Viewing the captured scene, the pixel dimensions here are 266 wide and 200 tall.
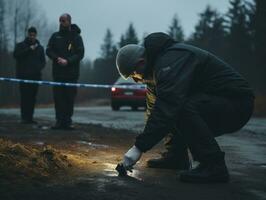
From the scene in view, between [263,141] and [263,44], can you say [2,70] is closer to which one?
[263,44]

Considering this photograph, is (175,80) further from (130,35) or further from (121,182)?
(130,35)

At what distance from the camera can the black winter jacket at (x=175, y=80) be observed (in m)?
5.21

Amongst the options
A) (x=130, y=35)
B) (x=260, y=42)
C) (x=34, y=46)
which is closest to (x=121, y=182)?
(x=34, y=46)

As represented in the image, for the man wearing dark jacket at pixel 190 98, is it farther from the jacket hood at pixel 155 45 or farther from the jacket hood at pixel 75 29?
the jacket hood at pixel 75 29

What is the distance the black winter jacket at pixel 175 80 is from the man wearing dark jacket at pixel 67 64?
5.77m

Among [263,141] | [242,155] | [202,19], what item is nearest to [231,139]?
[263,141]

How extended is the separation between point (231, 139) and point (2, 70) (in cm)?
5216

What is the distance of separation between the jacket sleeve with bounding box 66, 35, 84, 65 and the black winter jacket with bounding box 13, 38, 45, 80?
1.81m

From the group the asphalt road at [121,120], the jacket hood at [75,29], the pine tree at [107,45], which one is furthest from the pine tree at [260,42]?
the pine tree at [107,45]

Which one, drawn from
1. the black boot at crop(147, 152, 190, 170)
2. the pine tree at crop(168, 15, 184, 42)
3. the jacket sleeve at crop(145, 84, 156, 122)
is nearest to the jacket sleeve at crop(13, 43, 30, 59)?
the jacket sleeve at crop(145, 84, 156, 122)

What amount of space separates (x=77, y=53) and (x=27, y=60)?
1990mm

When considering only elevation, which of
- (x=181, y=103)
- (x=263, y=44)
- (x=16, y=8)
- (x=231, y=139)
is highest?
(x=16, y=8)

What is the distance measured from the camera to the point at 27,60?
43.2 feet

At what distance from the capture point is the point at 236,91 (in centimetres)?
564
